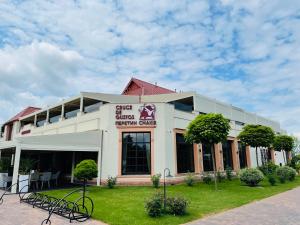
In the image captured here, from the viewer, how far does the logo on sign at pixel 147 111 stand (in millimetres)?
16734

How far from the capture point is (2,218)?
7961mm

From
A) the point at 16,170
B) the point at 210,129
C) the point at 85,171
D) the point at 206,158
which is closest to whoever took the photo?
the point at 85,171

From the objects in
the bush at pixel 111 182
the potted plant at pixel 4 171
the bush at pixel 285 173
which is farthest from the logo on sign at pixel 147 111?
the bush at pixel 285 173

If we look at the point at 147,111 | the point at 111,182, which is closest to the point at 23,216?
the point at 111,182

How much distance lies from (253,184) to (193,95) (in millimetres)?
8183

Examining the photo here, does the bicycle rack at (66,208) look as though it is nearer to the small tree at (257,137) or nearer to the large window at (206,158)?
the large window at (206,158)

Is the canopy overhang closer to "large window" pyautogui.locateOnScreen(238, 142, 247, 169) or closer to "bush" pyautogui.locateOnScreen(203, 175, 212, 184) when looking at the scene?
"bush" pyautogui.locateOnScreen(203, 175, 212, 184)

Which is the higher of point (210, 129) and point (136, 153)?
point (210, 129)

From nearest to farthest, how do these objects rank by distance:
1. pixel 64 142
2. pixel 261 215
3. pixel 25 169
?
1. pixel 261 215
2. pixel 25 169
3. pixel 64 142

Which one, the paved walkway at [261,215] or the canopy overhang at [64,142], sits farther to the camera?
the canopy overhang at [64,142]

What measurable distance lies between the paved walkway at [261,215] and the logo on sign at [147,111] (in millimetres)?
8526

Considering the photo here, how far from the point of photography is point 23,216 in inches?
322

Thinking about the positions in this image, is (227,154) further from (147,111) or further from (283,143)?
(147,111)

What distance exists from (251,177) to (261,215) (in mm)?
7910
